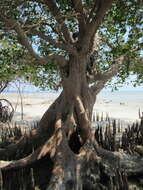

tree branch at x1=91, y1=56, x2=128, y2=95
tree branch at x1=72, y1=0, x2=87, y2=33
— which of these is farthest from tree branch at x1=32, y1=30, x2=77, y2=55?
tree branch at x1=91, y1=56, x2=128, y2=95

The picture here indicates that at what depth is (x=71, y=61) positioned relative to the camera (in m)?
5.11

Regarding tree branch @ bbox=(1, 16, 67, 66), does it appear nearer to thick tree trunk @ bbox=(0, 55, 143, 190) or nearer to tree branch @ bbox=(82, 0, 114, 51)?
tree branch @ bbox=(82, 0, 114, 51)

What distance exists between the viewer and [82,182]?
12.9 feet

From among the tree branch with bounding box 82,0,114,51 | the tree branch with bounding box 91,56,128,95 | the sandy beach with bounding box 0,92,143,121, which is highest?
the tree branch with bounding box 82,0,114,51

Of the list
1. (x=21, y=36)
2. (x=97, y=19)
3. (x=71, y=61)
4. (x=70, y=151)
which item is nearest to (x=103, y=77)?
(x=71, y=61)

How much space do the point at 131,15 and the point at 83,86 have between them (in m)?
2.05

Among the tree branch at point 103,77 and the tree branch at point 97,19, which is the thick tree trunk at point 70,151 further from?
the tree branch at point 97,19

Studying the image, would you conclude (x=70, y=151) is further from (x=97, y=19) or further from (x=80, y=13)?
(x=80, y=13)

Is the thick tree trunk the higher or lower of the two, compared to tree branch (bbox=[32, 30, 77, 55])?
lower

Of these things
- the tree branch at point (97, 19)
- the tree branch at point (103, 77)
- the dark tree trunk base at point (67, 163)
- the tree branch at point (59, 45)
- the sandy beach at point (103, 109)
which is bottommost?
the sandy beach at point (103, 109)

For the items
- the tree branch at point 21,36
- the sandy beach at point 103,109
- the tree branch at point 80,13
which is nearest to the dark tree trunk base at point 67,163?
the tree branch at point 21,36

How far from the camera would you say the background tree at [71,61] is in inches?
158

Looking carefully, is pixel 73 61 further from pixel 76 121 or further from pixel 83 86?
pixel 76 121

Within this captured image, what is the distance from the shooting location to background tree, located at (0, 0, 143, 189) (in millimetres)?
4004
